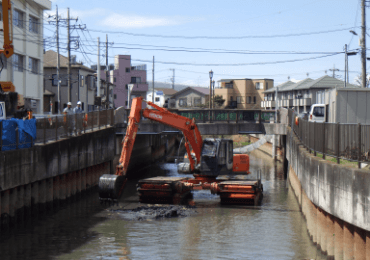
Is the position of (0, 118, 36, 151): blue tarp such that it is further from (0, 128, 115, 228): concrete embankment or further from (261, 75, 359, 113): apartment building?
(261, 75, 359, 113): apartment building

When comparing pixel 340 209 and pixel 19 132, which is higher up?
pixel 19 132

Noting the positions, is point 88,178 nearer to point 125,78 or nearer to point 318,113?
point 318,113

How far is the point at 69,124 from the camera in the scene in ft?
101

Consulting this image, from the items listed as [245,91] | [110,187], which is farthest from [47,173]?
[245,91]

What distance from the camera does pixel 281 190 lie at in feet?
124

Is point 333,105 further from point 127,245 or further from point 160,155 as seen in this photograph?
point 160,155

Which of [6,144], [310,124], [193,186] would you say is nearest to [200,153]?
[193,186]

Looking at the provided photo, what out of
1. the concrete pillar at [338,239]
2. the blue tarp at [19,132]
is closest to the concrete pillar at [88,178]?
the blue tarp at [19,132]

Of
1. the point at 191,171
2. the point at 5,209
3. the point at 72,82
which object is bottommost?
the point at 5,209

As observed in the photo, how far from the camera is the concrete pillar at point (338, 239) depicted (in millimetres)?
14727

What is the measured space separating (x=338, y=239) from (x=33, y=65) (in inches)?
1661

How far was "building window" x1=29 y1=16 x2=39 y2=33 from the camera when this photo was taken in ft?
161

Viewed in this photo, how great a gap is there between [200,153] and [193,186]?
93.6 inches

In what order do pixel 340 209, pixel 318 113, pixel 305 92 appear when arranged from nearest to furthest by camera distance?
pixel 340 209 < pixel 318 113 < pixel 305 92
